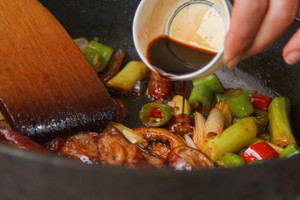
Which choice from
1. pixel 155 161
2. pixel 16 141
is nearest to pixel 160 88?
pixel 155 161

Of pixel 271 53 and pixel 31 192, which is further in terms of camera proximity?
pixel 271 53

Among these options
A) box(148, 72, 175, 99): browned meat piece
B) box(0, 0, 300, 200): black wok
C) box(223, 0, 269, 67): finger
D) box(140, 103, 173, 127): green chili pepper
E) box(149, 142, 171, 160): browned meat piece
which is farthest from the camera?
box(148, 72, 175, 99): browned meat piece

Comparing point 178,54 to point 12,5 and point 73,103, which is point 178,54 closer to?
point 73,103

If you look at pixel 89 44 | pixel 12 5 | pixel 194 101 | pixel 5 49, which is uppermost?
pixel 12 5

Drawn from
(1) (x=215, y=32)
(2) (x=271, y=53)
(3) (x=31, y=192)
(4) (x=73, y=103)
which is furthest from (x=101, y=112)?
(2) (x=271, y=53)

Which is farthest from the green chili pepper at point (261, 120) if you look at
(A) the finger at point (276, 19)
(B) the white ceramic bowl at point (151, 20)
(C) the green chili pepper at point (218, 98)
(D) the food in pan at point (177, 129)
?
(A) the finger at point (276, 19)

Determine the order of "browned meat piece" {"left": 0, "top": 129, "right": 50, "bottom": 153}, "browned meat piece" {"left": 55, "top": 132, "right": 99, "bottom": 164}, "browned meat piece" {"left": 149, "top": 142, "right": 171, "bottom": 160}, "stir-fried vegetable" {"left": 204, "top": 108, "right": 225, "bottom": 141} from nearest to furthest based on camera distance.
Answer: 1. "browned meat piece" {"left": 0, "top": 129, "right": 50, "bottom": 153}
2. "browned meat piece" {"left": 55, "top": 132, "right": 99, "bottom": 164}
3. "browned meat piece" {"left": 149, "top": 142, "right": 171, "bottom": 160}
4. "stir-fried vegetable" {"left": 204, "top": 108, "right": 225, "bottom": 141}

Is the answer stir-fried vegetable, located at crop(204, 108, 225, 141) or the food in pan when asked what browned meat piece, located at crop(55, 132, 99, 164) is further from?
stir-fried vegetable, located at crop(204, 108, 225, 141)

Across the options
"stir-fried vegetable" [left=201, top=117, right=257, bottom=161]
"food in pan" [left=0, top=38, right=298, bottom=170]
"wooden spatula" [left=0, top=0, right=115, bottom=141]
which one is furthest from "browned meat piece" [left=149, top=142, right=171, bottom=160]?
"wooden spatula" [left=0, top=0, right=115, bottom=141]
